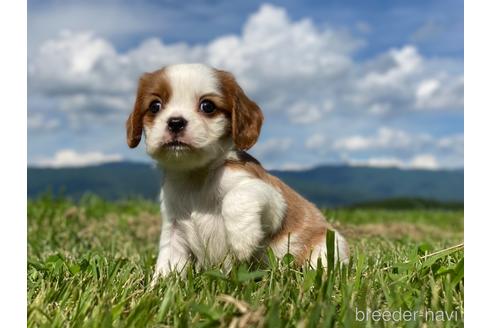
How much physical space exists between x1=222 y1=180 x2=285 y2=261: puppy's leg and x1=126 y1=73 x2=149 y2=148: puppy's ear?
0.88 m

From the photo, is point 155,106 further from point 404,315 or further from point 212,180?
point 404,315

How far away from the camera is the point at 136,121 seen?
15.5 feet

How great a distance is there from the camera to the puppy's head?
14.1 ft

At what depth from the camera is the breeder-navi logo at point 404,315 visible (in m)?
3.17

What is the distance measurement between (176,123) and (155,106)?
372 millimetres

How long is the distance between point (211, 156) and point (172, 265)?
90cm

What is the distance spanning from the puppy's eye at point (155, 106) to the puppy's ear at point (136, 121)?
0.36 feet

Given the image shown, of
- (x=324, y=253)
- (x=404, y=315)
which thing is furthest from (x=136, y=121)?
(x=404, y=315)

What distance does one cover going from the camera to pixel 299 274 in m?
4.07

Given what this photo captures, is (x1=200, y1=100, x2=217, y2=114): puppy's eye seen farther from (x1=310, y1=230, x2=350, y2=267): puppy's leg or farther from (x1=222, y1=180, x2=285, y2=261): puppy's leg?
(x1=310, y1=230, x2=350, y2=267): puppy's leg

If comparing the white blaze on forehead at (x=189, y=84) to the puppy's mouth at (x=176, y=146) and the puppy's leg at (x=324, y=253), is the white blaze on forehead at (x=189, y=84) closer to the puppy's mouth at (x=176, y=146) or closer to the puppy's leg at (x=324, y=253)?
the puppy's mouth at (x=176, y=146)

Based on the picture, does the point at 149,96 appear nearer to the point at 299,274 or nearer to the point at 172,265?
the point at 172,265

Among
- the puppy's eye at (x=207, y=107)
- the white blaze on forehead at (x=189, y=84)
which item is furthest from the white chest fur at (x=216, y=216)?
the white blaze on forehead at (x=189, y=84)
